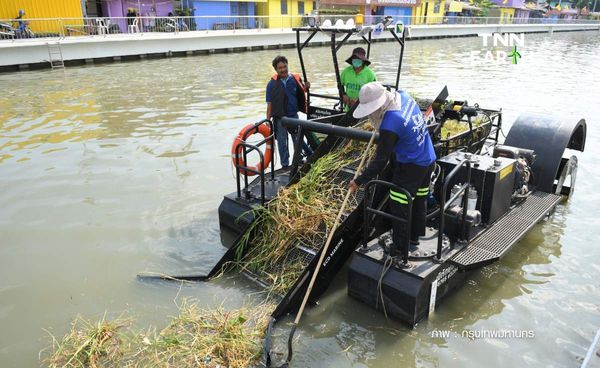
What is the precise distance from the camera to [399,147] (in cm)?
384

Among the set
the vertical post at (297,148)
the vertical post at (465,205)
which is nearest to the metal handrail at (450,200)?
the vertical post at (465,205)

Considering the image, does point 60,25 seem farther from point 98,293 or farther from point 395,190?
point 395,190

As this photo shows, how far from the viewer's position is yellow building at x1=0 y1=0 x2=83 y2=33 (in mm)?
24375

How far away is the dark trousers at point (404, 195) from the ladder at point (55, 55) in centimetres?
2135

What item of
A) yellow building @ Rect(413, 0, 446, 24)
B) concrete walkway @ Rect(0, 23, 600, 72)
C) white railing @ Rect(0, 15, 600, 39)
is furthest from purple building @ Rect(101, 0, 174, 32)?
yellow building @ Rect(413, 0, 446, 24)

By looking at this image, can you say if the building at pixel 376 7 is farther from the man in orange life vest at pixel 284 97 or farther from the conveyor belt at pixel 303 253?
the conveyor belt at pixel 303 253

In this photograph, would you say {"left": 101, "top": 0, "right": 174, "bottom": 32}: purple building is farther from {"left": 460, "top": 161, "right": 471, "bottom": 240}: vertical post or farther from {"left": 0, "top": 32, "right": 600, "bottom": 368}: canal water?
{"left": 460, "top": 161, "right": 471, "bottom": 240}: vertical post

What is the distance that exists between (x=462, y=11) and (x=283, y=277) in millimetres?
69204

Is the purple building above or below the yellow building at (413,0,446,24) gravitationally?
below

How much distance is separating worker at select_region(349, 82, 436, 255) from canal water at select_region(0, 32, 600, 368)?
100cm

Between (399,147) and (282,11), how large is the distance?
124 ft

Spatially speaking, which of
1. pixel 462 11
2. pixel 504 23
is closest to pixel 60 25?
pixel 504 23

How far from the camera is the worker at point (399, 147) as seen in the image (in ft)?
12.1

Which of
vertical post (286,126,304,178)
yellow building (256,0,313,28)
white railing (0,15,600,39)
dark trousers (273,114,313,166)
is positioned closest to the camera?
vertical post (286,126,304,178)
